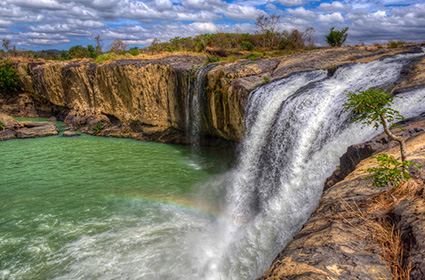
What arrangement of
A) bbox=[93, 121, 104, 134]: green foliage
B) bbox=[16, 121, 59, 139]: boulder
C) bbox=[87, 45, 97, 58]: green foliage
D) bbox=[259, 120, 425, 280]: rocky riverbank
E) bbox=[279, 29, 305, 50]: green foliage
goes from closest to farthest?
bbox=[259, 120, 425, 280]: rocky riverbank → bbox=[16, 121, 59, 139]: boulder → bbox=[93, 121, 104, 134]: green foliage → bbox=[279, 29, 305, 50]: green foliage → bbox=[87, 45, 97, 58]: green foliage

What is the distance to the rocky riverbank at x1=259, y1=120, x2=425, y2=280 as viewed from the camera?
280 centimetres

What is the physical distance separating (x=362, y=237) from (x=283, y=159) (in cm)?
533

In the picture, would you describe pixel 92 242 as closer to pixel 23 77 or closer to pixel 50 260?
pixel 50 260

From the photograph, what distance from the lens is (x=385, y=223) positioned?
3373 millimetres

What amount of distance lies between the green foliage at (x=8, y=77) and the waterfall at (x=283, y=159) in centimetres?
2656

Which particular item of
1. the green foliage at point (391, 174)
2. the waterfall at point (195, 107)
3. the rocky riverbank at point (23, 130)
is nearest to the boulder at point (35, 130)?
the rocky riverbank at point (23, 130)

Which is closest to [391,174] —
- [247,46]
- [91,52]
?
[247,46]

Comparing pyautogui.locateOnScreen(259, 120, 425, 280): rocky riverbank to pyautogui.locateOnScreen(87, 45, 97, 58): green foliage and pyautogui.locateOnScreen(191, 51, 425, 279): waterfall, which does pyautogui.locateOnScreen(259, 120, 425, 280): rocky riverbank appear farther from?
pyautogui.locateOnScreen(87, 45, 97, 58): green foliage

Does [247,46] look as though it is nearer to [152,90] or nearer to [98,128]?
[152,90]

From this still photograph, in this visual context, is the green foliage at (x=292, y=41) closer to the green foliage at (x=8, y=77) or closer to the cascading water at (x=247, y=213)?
the cascading water at (x=247, y=213)

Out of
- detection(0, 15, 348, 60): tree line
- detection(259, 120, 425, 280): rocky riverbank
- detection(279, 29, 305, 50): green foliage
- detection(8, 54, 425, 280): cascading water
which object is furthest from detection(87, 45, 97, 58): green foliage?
detection(259, 120, 425, 280): rocky riverbank

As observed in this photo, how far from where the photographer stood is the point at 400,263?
2.80 metres

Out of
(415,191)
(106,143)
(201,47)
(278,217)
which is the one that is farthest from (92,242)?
(201,47)

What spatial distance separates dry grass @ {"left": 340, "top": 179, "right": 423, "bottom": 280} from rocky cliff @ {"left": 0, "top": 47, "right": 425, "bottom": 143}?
5035 mm
